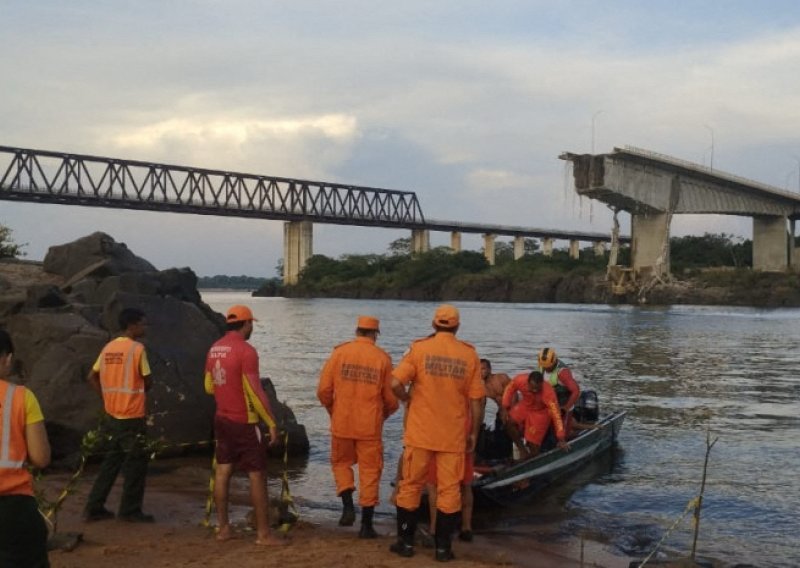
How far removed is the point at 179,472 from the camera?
483 inches

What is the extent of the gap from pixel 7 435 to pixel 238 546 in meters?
3.48

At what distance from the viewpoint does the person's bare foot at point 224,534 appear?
26.5 ft

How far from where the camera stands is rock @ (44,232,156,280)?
19.8 metres

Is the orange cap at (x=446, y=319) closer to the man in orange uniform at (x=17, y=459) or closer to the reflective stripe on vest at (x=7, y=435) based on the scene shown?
the man in orange uniform at (x=17, y=459)

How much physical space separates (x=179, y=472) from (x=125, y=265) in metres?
8.60

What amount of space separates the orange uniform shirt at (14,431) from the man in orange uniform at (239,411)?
295 cm

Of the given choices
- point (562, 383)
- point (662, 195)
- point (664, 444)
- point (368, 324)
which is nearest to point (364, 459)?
point (368, 324)

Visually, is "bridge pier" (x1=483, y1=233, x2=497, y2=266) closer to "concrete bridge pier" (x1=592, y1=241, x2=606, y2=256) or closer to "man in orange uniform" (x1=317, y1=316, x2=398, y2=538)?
"concrete bridge pier" (x1=592, y1=241, x2=606, y2=256)

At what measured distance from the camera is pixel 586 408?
15.0 meters

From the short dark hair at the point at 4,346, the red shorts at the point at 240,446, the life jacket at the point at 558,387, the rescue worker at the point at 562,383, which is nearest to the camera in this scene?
the short dark hair at the point at 4,346

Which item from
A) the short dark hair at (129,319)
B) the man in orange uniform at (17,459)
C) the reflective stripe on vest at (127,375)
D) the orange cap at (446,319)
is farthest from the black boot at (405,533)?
the man in orange uniform at (17,459)

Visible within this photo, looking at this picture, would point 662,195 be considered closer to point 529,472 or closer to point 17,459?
point 529,472

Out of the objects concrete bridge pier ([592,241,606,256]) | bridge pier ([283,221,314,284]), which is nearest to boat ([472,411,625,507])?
bridge pier ([283,221,314,284])

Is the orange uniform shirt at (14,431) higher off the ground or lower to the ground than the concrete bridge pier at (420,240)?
lower
